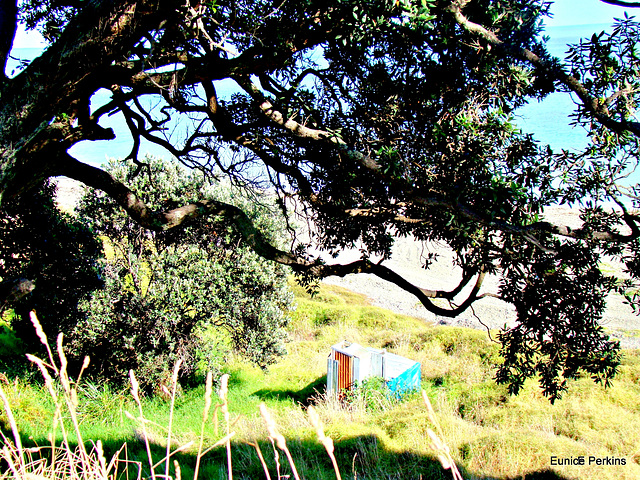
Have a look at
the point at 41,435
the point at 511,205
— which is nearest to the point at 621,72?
the point at 511,205

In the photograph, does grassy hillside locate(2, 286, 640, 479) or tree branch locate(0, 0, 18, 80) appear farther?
grassy hillside locate(2, 286, 640, 479)

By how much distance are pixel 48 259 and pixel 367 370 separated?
704cm

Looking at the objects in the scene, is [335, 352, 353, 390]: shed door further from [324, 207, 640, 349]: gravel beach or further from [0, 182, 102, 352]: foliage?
[324, 207, 640, 349]: gravel beach

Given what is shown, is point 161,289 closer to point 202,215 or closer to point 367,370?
point 367,370

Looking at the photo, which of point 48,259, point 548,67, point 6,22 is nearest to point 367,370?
point 48,259

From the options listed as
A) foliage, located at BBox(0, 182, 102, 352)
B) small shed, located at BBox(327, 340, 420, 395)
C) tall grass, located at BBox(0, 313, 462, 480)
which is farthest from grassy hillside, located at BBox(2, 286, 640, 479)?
foliage, located at BBox(0, 182, 102, 352)

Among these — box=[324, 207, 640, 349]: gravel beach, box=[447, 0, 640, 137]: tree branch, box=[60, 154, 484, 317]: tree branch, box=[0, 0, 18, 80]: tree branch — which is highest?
box=[0, 0, 18, 80]: tree branch

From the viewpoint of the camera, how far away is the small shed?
10656mm

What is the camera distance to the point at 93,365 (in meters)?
10.6

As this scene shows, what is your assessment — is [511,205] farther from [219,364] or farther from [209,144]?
[219,364]

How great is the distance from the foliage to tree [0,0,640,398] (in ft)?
13.6

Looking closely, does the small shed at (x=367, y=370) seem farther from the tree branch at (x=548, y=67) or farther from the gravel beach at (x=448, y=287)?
the tree branch at (x=548, y=67)

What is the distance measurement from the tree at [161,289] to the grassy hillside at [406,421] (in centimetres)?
92

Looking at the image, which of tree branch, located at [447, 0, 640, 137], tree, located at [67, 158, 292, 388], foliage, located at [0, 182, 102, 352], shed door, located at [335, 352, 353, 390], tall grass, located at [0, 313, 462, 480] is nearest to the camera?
tall grass, located at [0, 313, 462, 480]
